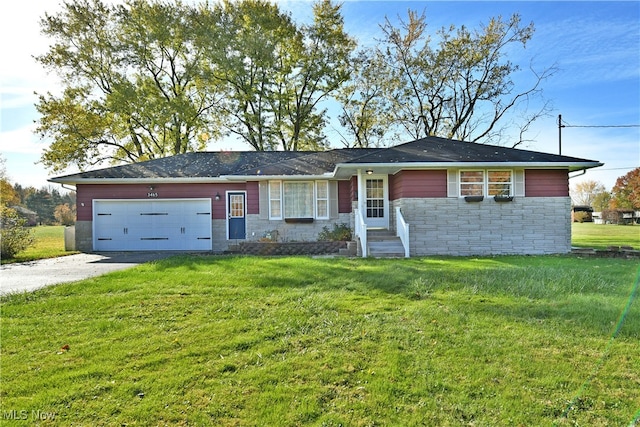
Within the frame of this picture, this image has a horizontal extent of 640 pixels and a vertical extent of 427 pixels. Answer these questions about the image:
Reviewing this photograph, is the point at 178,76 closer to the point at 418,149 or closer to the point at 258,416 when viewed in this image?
the point at 418,149

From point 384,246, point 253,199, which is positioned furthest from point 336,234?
point 253,199

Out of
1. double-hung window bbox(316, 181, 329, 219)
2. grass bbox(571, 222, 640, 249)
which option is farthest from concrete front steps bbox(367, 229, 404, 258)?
grass bbox(571, 222, 640, 249)

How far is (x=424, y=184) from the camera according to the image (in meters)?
11.5

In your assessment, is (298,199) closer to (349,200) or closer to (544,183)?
(349,200)

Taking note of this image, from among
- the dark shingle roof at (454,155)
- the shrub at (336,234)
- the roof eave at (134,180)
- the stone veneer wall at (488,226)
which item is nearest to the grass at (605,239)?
the stone veneer wall at (488,226)

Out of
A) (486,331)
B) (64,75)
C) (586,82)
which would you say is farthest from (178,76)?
(486,331)

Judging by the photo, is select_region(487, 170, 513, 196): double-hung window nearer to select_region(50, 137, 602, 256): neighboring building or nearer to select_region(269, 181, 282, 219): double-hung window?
select_region(50, 137, 602, 256): neighboring building

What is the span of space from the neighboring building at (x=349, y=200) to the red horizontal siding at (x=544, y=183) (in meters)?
0.03

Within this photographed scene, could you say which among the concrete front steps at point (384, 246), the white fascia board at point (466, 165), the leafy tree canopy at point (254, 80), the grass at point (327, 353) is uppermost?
the leafy tree canopy at point (254, 80)

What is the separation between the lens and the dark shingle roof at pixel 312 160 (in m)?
11.3

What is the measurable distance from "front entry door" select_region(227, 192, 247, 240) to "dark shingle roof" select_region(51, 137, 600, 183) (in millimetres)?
984

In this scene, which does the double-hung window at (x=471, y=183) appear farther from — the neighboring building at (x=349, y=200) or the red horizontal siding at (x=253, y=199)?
the red horizontal siding at (x=253, y=199)

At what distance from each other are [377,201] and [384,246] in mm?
2404

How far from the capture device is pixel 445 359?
139 inches
